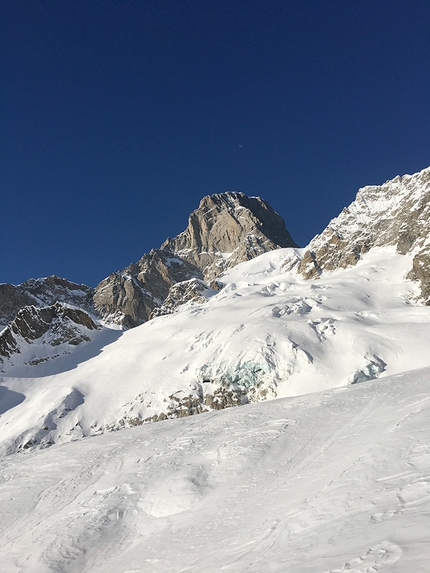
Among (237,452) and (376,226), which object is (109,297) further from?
(237,452)

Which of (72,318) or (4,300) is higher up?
(4,300)

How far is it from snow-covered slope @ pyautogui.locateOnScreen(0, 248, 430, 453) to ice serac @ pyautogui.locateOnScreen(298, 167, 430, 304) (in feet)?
99.9

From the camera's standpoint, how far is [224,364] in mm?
55531

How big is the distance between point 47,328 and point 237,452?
94.4 meters

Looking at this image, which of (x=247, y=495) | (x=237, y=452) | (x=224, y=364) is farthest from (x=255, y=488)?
(x=224, y=364)

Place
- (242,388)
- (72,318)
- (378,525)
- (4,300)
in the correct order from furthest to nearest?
(4,300), (72,318), (242,388), (378,525)

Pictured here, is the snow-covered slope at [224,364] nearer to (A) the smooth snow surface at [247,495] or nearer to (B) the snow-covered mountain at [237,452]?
(B) the snow-covered mountain at [237,452]

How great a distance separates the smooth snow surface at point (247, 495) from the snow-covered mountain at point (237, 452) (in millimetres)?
60

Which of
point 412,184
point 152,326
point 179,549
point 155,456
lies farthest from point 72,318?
point 412,184

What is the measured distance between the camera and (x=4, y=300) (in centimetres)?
15512

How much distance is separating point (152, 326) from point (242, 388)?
39497 mm

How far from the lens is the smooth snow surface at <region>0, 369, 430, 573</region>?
7098 mm

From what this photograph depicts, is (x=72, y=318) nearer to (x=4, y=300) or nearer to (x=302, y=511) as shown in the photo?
(x=4, y=300)

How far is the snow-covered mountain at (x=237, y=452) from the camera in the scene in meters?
8.24
